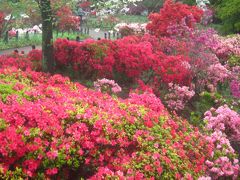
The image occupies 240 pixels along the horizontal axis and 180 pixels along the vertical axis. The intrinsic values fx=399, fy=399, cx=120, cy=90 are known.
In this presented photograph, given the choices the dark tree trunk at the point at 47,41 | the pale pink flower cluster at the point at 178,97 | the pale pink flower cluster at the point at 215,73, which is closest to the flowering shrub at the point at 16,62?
the dark tree trunk at the point at 47,41

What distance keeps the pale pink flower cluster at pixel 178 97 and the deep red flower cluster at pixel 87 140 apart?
3.23 meters

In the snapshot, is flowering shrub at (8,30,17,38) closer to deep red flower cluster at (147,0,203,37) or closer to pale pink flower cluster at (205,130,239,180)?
deep red flower cluster at (147,0,203,37)

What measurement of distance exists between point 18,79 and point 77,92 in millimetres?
1335

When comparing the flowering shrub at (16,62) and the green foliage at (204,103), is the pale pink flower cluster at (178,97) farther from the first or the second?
the flowering shrub at (16,62)

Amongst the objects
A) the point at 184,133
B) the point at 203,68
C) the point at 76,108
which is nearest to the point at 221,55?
the point at 203,68

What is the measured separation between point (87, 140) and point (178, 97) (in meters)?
5.22

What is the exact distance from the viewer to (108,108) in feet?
19.5

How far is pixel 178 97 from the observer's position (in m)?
9.79

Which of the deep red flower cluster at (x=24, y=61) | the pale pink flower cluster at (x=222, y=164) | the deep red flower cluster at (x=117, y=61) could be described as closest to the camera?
the pale pink flower cluster at (x=222, y=164)

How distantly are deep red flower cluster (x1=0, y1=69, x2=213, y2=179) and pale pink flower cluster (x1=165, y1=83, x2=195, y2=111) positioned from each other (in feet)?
10.6

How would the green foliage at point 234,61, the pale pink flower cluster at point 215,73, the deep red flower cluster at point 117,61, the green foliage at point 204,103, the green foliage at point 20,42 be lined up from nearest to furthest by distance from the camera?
the green foliage at point 204,103 < the deep red flower cluster at point 117,61 < the pale pink flower cluster at point 215,73 < the green foliage at point 234,61 < the green foliage at point 20,42

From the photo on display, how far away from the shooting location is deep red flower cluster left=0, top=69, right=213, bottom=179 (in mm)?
4480

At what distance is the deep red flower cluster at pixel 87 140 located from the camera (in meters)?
4.48

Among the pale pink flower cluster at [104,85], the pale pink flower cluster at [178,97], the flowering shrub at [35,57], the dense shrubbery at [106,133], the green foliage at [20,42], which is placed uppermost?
the dense shrubbery at [106,133]
